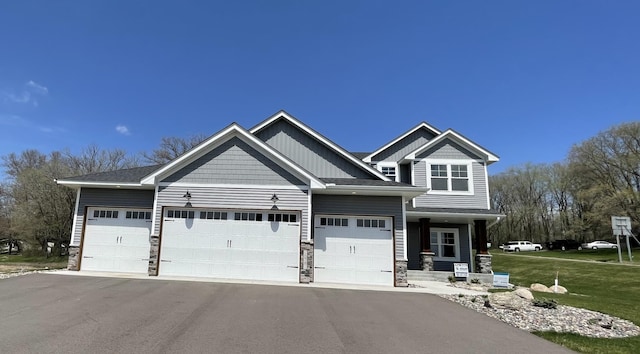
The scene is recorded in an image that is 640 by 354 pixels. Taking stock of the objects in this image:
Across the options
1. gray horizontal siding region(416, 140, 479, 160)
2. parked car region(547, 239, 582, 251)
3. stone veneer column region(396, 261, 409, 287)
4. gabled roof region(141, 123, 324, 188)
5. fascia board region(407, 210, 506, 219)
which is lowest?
stone veneer column region(396, 261, 409, 287)

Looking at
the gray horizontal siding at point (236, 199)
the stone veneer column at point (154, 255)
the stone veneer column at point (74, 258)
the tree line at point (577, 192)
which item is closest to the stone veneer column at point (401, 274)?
the gray horizontal siding at point (236, 199)

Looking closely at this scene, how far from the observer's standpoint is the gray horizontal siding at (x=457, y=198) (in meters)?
17.6

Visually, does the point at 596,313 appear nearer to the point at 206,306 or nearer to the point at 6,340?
the point at 206,306

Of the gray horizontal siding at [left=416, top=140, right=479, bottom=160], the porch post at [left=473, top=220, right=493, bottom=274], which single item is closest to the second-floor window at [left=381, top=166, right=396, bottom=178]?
the gray horizontal siding at [left=416, top=140, right=479, bottom=160]

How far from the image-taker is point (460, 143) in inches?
717

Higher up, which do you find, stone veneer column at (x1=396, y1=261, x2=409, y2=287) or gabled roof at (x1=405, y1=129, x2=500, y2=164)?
gabled roof at (x1=405, y1=129, x2=500, y2=164)

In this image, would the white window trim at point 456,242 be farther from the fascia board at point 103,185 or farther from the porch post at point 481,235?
the fascia board at point 103,185

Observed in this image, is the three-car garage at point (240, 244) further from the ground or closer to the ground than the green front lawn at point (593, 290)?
further from the ground

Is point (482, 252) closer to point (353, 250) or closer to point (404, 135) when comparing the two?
point (404, 135)

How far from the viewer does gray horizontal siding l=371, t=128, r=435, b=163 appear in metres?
19.2

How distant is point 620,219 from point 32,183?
133ft

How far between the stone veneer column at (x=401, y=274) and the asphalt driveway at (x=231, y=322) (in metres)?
2.58

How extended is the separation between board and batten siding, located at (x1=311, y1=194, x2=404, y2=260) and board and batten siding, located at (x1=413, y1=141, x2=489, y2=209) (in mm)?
4518

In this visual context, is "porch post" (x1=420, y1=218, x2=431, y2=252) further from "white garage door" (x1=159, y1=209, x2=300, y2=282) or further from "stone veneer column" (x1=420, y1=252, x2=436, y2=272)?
"white garage door" (x1=159, y1=209, x2=300, y2=282)
